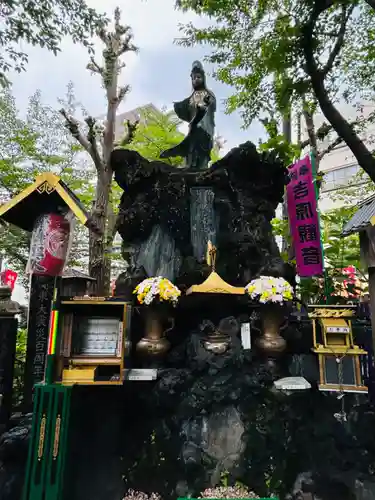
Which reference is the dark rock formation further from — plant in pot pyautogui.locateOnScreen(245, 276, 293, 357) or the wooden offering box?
the wooden offering box

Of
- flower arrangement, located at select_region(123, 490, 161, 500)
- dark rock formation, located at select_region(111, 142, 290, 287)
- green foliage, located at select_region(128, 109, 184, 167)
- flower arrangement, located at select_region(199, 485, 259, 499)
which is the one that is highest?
green foliage, located at select_region(128, 109, 184, 167)

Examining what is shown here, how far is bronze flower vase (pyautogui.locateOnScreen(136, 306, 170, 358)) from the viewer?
532 centimetres

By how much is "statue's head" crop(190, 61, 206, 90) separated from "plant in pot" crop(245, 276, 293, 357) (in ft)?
16.6

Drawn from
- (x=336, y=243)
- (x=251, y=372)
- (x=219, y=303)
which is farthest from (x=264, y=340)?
(x=336, y=243)

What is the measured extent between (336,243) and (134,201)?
18.2 feet

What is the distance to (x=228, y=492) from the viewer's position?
4.57 meters

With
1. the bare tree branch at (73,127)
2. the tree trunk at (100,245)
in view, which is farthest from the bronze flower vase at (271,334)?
the bare tree branch at (73,127)

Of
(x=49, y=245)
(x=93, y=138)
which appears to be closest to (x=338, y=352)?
(x=49, y=245)

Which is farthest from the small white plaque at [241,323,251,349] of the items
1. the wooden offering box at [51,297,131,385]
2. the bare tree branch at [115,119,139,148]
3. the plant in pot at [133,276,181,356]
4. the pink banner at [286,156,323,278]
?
the bare tree branch at [115,119,139,148]

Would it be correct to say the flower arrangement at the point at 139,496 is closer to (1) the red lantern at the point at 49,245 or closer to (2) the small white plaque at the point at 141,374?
(2) the small white plaque at the point at 141,374

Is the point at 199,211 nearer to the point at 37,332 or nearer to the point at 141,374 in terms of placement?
the point at 141,374

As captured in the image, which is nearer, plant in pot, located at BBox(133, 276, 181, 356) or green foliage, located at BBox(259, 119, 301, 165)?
plant in pot, located at BBox(133, 276, 181, 356)

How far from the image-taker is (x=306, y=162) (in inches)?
300

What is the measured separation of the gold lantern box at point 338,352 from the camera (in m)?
4.87
